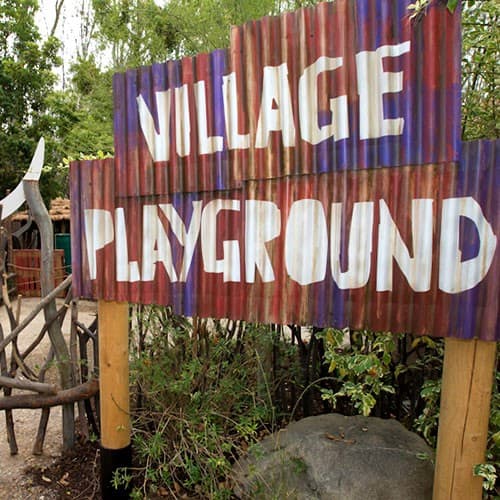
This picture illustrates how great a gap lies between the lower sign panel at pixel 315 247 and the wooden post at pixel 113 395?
0.56 ft

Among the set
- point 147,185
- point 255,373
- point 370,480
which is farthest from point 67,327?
point 370,480

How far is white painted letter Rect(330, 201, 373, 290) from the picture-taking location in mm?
1966

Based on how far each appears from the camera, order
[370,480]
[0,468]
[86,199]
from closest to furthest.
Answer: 1. [370,480]
2. [86,199]
3. [0,468]

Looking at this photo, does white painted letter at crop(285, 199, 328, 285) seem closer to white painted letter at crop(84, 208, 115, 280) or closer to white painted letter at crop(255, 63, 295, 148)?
white painted letter at crop(255, 63, 295, 148)

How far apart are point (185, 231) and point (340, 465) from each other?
1.52 m

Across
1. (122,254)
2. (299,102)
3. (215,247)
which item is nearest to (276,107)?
(299,102)

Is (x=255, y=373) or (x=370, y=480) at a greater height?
(x=255, y=373)

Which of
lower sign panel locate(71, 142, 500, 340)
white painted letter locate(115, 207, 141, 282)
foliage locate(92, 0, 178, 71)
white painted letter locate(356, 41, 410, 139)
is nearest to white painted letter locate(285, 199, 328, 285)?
lower sign panel locate(71, 142, 500, 340)

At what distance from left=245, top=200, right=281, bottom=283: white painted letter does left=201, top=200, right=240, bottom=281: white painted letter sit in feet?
0.21

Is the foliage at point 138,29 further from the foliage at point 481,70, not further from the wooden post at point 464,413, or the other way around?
the wooden post at point 464,413

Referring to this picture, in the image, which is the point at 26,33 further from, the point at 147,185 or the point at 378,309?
the point at 378,309

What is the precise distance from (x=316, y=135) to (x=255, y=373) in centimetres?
198

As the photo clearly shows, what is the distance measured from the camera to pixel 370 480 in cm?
225

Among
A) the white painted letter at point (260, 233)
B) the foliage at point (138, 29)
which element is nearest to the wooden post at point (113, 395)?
the white painted letter at point (260, 233)
